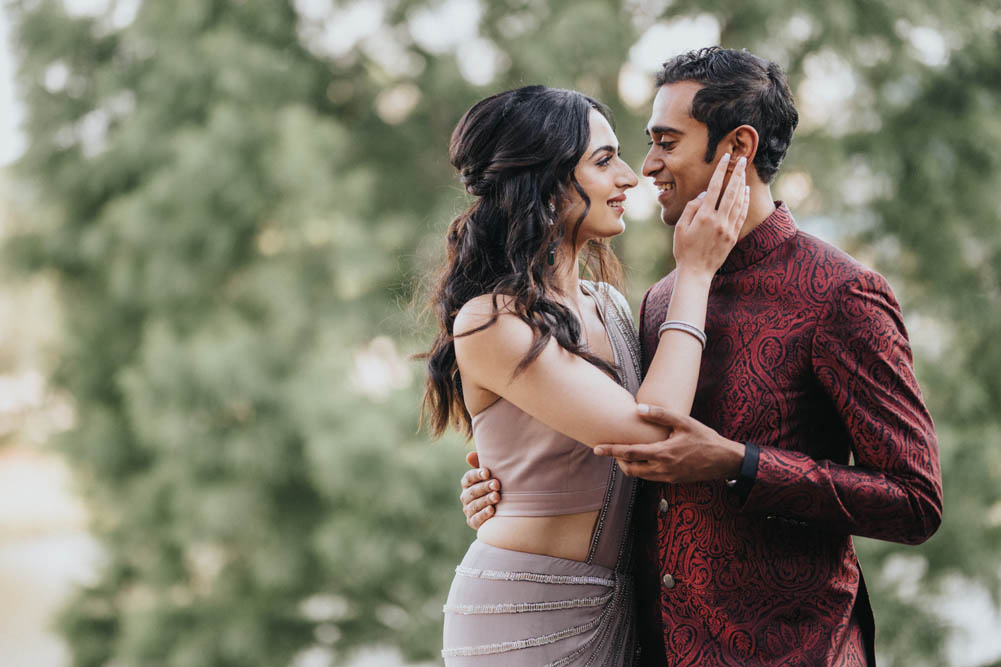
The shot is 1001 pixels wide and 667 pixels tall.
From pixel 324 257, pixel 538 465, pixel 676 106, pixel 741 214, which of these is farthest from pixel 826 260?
pixel 324 257

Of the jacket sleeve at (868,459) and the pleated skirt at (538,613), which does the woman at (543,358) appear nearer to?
the pleated skirt at (538,613)

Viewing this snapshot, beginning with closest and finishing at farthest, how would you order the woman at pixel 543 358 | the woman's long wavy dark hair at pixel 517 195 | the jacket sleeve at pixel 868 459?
the jacket sleeve at pixel 868 459 → the woman at pixel 543 358 → the woman's long wavy dark hair at pixel 517 195

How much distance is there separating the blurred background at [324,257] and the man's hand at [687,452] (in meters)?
3.46

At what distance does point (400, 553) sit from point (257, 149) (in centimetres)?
227

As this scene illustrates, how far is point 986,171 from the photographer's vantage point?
5613 millimetres

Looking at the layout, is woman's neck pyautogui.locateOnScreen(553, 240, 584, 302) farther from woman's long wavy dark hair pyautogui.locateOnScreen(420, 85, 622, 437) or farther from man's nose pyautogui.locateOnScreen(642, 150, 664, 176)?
man's nose pyautogui.locateOnScreen(642, 150, 664, 176)

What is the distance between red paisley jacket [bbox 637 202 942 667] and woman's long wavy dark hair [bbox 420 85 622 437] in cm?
27

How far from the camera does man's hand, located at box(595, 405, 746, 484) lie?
1.59 meters

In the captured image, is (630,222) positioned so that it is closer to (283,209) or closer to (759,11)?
(759,11)

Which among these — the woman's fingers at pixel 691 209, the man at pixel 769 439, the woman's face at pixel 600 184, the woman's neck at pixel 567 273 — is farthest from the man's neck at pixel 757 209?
the woman's neck at pixel 567 273

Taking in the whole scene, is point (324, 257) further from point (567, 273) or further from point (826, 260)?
point (826, 260)

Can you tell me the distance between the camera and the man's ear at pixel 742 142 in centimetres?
177

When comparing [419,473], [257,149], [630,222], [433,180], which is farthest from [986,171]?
[257,149]

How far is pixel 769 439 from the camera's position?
1673mm
